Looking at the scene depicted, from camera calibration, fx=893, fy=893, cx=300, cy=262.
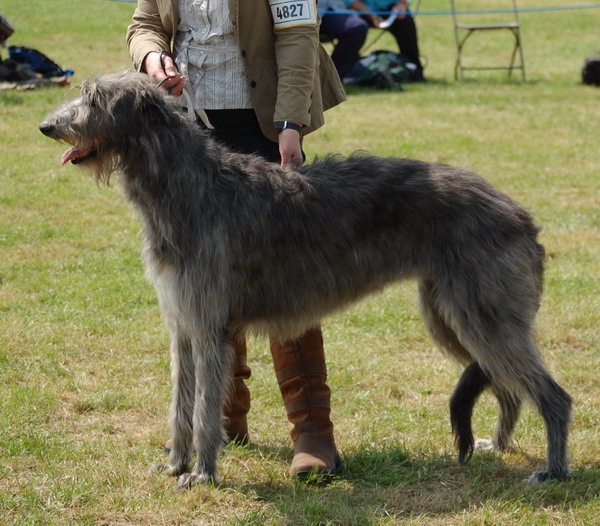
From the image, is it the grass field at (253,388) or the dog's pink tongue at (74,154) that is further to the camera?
the grass field at (253,388)

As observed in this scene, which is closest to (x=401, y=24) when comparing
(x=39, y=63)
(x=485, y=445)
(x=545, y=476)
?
(x=39, y=63)

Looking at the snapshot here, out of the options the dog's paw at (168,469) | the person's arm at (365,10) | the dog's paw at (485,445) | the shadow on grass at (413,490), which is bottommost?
the dog's paw at (485,445)

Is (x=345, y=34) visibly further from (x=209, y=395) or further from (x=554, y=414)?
(x=209, y=395)

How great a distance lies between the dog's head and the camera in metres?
3.49

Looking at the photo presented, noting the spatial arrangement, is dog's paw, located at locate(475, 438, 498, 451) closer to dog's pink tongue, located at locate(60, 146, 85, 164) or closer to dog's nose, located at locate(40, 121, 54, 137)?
dog's pink tongue, located at locate(60, 146, 85, 164)

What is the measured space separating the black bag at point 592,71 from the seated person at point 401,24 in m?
2.68

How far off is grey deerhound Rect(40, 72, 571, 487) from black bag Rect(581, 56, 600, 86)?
1167 cm

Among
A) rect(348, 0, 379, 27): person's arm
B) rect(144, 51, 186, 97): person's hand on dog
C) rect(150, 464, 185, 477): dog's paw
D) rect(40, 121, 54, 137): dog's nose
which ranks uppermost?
rect(348, 0, 379, 27): person's arm

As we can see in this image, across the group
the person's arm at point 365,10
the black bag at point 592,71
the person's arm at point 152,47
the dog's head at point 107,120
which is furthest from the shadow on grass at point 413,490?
the black bag at point 592,71

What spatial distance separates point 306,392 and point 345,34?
987 centimetres

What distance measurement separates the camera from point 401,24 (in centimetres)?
1436

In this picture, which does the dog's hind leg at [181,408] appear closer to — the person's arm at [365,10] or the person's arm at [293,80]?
the person's arm at [293,80]

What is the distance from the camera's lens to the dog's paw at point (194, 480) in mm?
3795

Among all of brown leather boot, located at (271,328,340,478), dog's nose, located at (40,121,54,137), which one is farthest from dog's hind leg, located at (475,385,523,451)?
dog's nose, located at (40,121,54,137)
